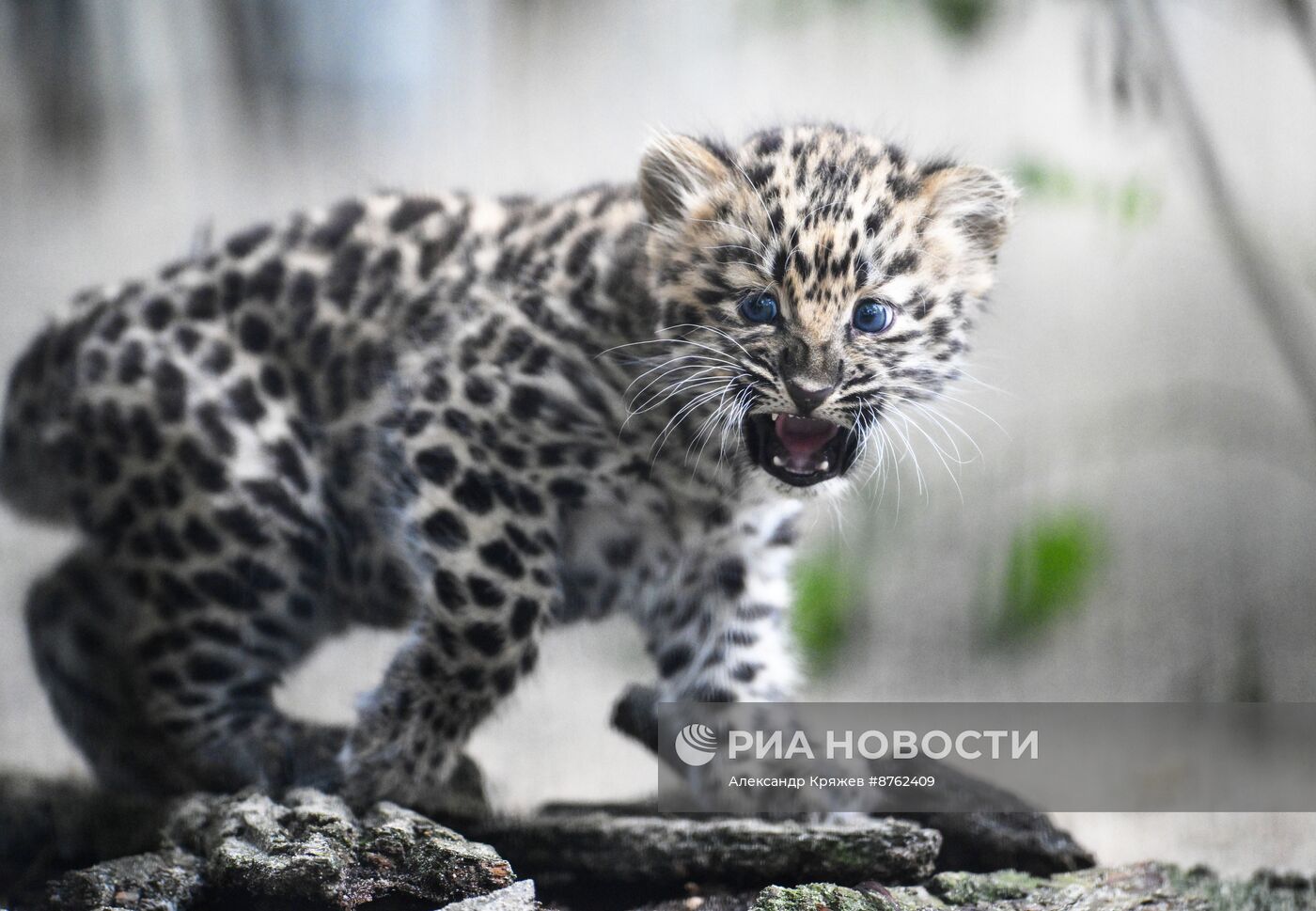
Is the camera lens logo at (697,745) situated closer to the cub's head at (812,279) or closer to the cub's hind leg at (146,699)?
the cub's head at (812,279)

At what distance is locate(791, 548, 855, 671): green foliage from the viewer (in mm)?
3174

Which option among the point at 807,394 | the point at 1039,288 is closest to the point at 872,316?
the point at 807,394

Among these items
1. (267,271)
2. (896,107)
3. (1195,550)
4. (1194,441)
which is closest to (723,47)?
(896,107)

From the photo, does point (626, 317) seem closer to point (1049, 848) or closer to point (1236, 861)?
point (1049, 848)

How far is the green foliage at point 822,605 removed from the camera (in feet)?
10.4

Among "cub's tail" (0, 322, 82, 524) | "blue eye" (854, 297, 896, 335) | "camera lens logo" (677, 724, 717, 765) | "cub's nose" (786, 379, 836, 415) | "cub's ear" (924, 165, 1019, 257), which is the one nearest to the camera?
"cub's nose" (786, 379, 836, 415)

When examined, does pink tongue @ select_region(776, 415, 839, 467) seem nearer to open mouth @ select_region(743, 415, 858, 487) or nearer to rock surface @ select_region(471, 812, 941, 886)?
open mouth @ select_region(743, 415, 858, 487)

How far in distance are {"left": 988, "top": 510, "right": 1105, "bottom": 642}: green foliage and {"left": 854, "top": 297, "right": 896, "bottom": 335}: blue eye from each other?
0.85 meters

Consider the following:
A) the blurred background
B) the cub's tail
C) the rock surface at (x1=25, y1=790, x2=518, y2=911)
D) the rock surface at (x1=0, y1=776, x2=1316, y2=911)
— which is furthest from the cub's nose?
the cub's tail

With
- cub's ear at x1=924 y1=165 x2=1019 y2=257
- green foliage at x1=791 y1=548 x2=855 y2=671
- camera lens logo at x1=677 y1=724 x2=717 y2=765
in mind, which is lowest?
camera lens logo at x1=677 y1=724 x2=717 y2=765

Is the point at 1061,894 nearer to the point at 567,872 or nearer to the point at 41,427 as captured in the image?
the point at 567,872

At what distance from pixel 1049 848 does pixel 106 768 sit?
7.87 feet

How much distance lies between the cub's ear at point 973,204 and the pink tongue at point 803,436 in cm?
52

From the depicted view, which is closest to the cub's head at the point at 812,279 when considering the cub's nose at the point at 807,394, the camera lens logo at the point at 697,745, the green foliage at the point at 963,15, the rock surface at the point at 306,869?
the cub's nose at the point at 807,394
